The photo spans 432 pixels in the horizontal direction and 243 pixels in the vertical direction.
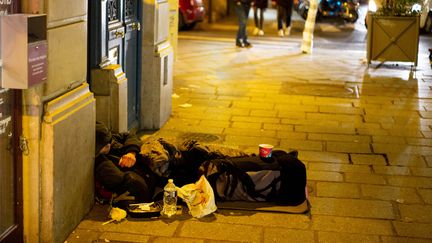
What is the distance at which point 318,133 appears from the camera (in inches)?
337

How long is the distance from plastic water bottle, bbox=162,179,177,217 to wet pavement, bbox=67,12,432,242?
0.39 feet

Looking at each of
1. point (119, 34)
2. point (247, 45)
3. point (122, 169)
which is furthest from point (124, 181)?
point (247, 45)

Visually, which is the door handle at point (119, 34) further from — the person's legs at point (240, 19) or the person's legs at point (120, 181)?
the person's legs at point (240, 19)

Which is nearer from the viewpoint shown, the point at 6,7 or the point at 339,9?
the point at 6,7

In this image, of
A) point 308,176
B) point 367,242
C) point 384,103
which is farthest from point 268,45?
point 367,242

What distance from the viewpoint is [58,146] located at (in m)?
4.86

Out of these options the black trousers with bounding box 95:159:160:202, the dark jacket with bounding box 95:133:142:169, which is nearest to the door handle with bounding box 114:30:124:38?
the dark jacket with bounding box 95:133:142:169

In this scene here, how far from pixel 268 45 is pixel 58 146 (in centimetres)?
1258

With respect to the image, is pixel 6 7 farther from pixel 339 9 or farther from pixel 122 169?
pixel 339 9

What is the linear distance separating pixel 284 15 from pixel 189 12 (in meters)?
2.57

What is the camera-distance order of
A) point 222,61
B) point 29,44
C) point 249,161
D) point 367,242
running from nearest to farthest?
1. point 29,44
2. point 367,242
3. point 249,161
4. point 222,61

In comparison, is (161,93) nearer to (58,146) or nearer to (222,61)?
(58,146)

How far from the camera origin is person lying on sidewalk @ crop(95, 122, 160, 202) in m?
5.73

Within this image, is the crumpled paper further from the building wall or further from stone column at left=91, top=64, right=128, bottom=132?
stone column at left=91, top=64, right=128, bottom=132
